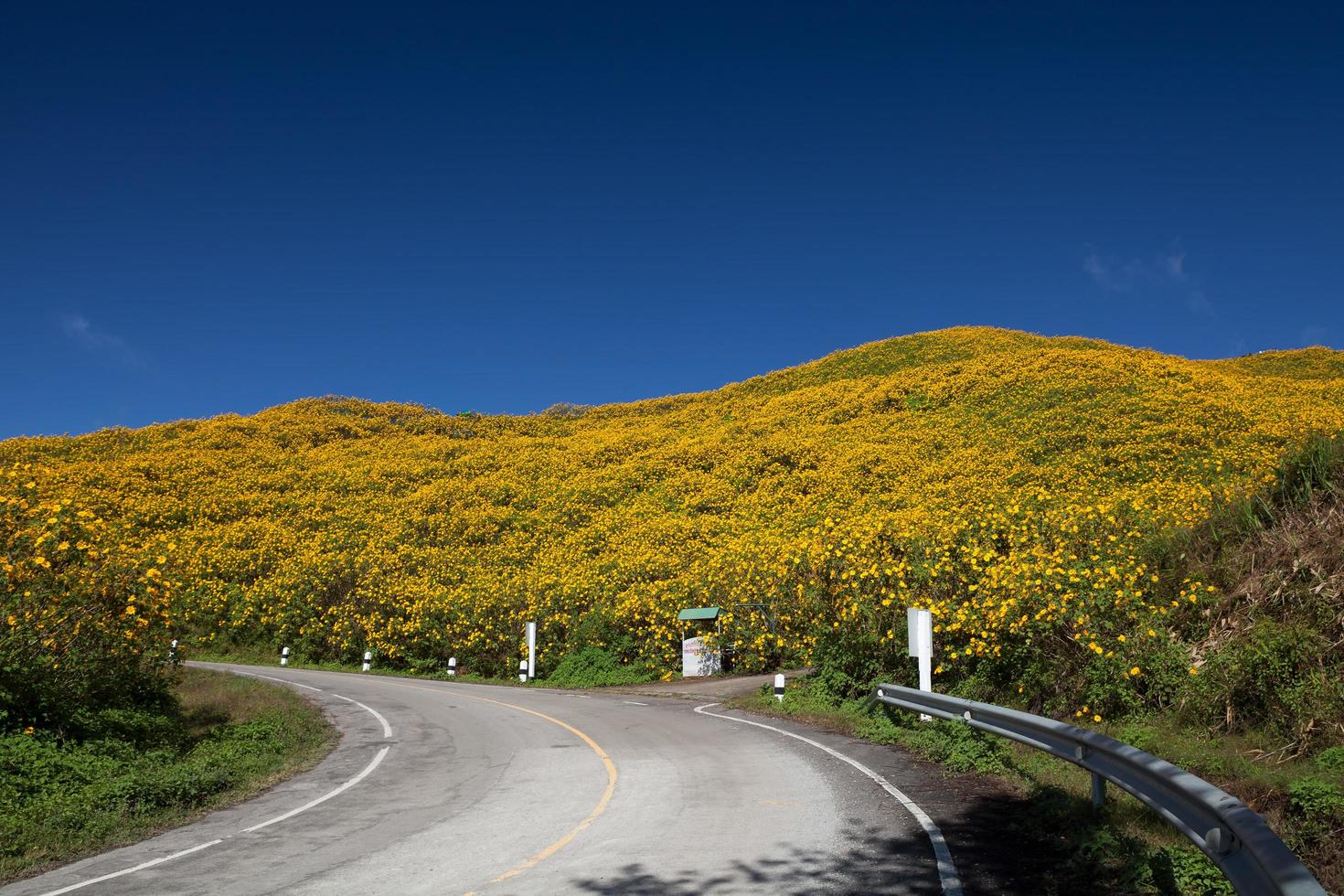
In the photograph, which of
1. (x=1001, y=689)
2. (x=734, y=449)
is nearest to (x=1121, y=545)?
(x=1001, y=689)

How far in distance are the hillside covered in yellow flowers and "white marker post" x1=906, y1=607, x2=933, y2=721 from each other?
105 cm

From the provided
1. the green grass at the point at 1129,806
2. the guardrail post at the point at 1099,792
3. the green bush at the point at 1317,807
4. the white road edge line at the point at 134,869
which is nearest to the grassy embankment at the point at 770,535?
the green bush at the point at 1317,807

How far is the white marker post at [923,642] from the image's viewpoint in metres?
13.7

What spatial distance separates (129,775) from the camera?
10.5 meters

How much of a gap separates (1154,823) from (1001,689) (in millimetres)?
7668

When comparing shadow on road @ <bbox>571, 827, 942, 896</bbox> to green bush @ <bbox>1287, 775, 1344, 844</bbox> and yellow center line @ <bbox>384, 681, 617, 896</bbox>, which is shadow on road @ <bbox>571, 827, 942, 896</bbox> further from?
green bush @ <bbox>1287, 775, 1344, 844</bbox>

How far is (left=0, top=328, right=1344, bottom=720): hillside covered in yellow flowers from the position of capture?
539 inches

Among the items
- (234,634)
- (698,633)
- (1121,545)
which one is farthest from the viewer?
(234,634)

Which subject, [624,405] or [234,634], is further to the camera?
[624,405]

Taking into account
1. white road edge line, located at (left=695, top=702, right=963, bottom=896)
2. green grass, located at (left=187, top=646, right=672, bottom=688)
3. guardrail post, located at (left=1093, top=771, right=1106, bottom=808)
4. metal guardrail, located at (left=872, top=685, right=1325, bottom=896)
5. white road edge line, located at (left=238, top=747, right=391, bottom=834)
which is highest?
metal guardrail, located at (left=872, top=685, right=1325, bottom=896)

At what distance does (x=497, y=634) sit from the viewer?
30750 millimetres

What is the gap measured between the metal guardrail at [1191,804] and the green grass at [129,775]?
29.7ft

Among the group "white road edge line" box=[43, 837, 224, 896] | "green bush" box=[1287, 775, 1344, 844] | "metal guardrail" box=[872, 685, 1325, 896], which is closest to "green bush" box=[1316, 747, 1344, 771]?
"green bush" box=[1287, 775, 1344, 844]

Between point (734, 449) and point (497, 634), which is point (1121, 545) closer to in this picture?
point (497, 634)
